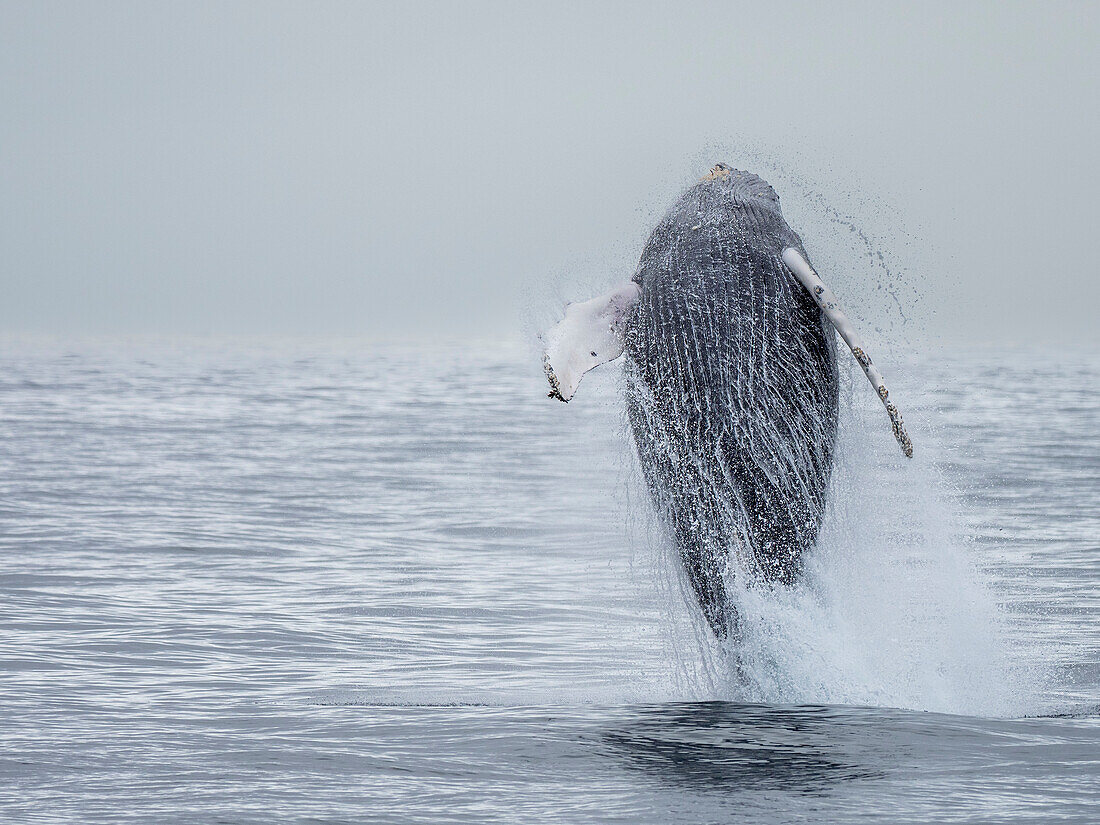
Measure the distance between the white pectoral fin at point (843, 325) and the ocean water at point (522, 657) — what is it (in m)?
1.25

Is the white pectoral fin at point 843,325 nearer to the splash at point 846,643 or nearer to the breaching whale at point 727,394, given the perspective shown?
the breaching whale at point 727,394

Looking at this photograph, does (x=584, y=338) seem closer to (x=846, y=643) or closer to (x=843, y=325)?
(x=843, y=325)

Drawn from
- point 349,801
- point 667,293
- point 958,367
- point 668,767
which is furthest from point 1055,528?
point 958,367

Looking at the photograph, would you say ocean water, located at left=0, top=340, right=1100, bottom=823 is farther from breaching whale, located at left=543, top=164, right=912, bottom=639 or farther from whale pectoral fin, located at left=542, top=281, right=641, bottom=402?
whale pectoral fin, located at left=542, top=281, right=641, bottom=402

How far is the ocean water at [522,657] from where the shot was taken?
871 centimetres

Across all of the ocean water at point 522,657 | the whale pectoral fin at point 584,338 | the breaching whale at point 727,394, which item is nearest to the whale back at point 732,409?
the breaching whale at point 727,394

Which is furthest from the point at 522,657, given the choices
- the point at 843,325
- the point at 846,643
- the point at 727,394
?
the point at 843,325

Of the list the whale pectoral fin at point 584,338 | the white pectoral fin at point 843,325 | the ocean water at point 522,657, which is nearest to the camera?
the ocean water at point 522,657

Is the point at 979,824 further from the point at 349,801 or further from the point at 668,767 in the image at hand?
the point at 349,801

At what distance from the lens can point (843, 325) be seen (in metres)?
10.8

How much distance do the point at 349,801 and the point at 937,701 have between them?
4920mm

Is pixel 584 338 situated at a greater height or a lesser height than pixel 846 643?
greater

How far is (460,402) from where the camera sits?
191ft

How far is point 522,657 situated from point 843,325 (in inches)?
179
